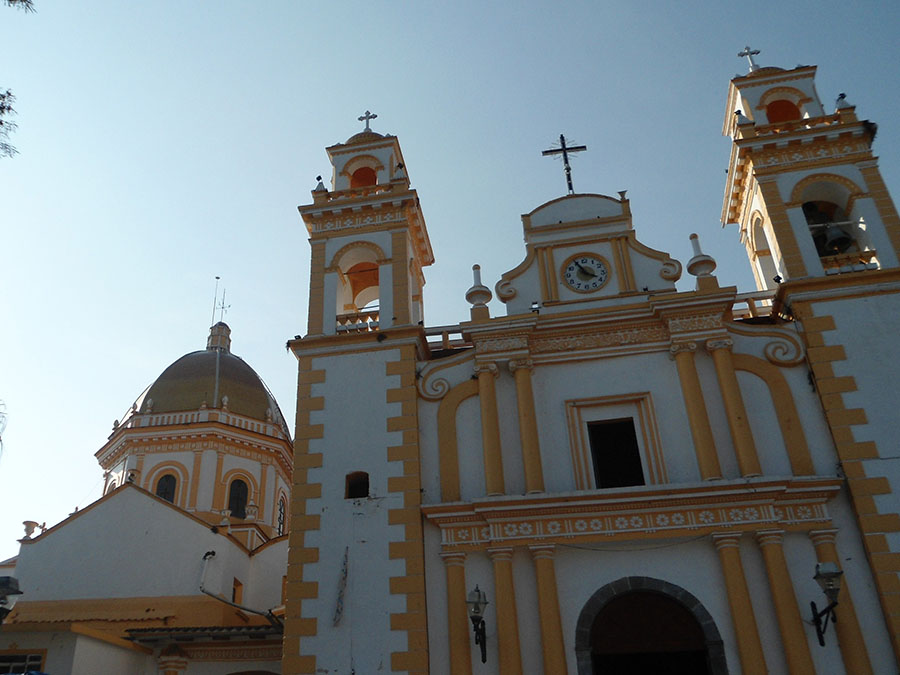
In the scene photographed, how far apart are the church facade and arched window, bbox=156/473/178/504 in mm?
12525

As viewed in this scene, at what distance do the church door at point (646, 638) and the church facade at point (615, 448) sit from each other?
0.12 ft

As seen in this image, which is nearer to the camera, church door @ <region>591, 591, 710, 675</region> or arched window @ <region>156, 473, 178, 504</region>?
church door @ <region>591, 591, 710, 675</region>

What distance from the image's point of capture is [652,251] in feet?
52.9

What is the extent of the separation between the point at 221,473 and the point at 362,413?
1315cm

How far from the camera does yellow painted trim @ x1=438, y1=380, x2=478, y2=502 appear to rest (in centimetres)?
1430

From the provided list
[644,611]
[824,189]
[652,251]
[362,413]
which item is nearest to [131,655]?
[362,413]

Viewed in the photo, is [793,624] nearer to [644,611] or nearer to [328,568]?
[644,611]

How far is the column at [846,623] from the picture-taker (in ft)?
38.6

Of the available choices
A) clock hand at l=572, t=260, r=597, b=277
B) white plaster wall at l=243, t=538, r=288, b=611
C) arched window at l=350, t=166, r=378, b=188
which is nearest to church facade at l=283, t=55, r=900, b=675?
clock hand at l=572, t=260, r=597, b=277

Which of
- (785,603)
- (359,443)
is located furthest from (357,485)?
(785,603)

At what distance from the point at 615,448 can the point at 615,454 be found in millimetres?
118

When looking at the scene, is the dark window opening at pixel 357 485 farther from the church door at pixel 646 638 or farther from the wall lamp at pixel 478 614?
the church door at pixel 646 638

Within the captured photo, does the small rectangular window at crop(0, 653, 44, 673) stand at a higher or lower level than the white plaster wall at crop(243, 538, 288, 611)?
lower

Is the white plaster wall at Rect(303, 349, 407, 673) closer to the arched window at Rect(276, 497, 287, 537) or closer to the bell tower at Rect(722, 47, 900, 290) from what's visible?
the bell tower at Rect(722, 47, 900, 290)
